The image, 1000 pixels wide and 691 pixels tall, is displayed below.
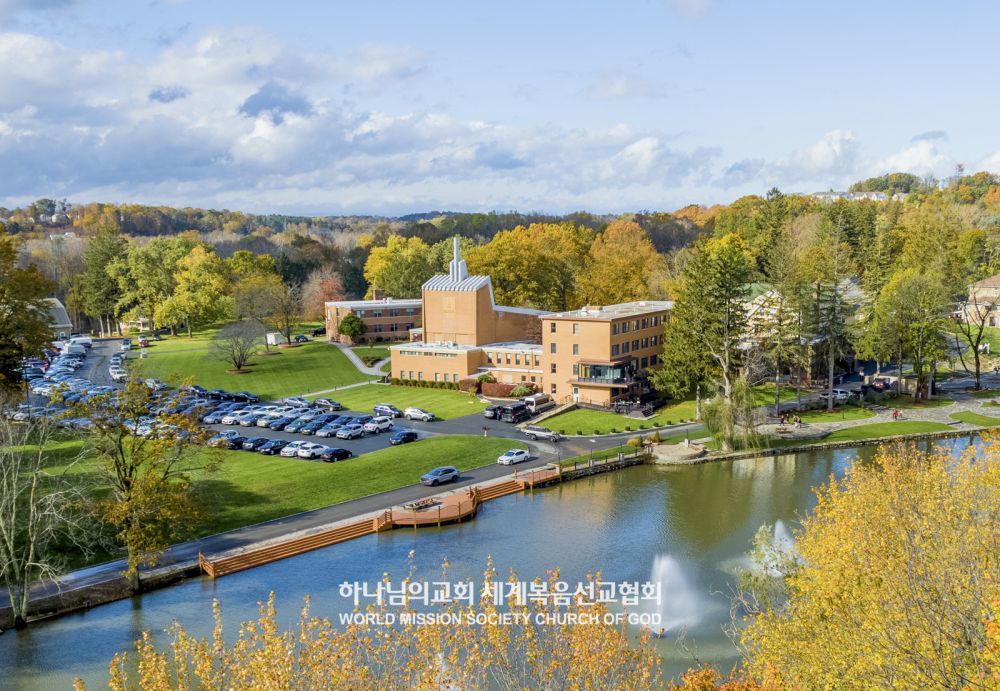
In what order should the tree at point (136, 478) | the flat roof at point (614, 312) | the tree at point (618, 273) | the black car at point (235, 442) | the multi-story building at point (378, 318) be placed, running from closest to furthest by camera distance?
the tree at point (136, 478)
the black car at point (235, 442)
the flat roof at point (614, 312)
the tree at point (618, 273)
the multi-story building at point (378, 318)

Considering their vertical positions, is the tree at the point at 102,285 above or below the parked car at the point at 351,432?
above

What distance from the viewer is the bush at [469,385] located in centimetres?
6856

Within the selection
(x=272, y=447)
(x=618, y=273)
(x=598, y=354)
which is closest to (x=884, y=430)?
(x=598, y=354)

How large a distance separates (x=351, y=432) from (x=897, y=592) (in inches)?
1665

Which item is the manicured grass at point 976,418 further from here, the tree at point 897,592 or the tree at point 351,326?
the tree at point 351,326

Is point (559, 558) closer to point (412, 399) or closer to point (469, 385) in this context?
point (412, 399)

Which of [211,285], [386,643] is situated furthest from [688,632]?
[211,285]

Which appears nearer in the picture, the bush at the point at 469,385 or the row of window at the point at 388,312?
the bush at the point at 469,385

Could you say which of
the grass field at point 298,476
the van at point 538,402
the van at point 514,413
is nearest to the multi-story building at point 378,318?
the van at point 538,402

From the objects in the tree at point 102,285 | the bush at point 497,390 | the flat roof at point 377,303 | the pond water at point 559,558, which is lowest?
the pond water at point 559,558

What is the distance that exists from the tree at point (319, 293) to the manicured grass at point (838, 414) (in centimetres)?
6942

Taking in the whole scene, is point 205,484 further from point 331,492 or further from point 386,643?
point 386,643

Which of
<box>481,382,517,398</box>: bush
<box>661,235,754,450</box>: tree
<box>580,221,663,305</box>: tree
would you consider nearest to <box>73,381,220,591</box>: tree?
<box>481,382,517,398</box>: bush

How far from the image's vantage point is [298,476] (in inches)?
1805
